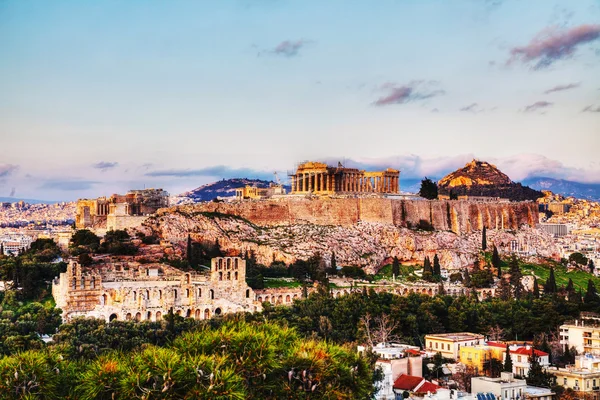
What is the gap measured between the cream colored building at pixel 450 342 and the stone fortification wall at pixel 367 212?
2990 centimetres

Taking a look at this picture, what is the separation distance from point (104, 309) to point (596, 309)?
29959 mm

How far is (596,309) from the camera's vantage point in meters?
58.3

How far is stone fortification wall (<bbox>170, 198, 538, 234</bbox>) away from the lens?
78938mm

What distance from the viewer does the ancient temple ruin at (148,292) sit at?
49.0m

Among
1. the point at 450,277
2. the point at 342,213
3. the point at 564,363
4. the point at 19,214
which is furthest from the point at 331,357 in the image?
the point at 19,214

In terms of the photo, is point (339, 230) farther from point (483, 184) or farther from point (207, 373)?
point (483, 184)

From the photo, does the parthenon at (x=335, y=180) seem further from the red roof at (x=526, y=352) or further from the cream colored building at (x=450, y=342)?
the red roof at (x=526, y=352)

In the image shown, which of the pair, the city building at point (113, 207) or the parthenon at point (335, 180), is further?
the parthenon at point (335, 180)

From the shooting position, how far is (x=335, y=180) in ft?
292

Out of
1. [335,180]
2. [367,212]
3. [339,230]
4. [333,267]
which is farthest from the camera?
[335,180]

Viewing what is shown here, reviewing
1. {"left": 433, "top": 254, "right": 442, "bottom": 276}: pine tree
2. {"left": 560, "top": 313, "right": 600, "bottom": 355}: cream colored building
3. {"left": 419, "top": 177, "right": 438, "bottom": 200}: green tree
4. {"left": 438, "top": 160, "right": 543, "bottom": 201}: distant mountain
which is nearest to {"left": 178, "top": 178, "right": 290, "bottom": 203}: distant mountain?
{"left": 438, "top": 160, "right": 543, "bottom": 201}: distant mountain

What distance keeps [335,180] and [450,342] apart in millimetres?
41669

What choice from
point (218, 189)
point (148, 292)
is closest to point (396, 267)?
point (148, 292)

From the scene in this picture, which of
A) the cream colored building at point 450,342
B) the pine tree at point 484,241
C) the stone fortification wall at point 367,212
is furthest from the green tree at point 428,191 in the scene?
the cream colored building at point 450,342
